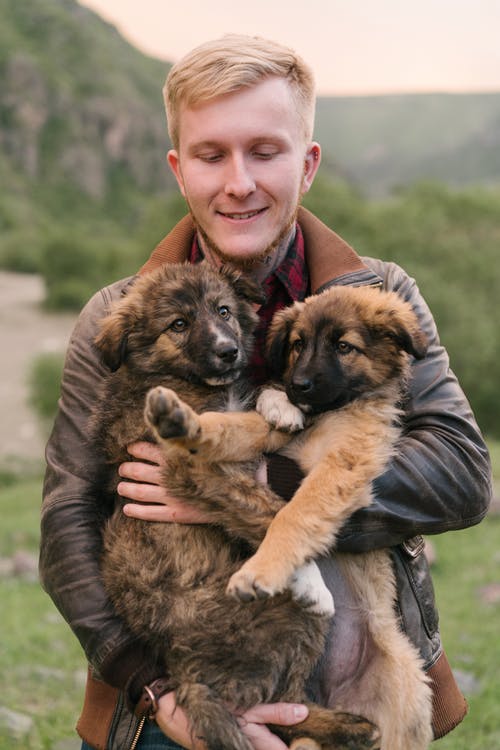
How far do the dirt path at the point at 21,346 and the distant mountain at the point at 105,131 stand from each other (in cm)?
639

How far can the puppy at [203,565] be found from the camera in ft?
9.49

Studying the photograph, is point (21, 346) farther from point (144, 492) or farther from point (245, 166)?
point (144, 492)

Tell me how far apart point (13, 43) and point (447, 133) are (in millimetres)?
50747

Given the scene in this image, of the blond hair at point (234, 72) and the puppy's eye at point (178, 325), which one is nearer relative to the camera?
the blond hair at point (234, 72)

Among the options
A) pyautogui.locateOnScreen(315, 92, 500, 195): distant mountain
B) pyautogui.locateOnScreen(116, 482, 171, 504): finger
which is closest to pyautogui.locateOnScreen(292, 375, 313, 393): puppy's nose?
pyautogui.locateOnScreen(116, 482, 171, 504): finger

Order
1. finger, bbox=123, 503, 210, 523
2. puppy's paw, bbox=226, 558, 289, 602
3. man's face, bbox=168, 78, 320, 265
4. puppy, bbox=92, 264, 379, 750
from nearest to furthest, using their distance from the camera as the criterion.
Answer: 1. puppy's paw, bbox=226, 558, 289, 602
2. puppy, bbox=92, 264, 379, 750
3. finger, bbox=123, 503, 210, 523
4. man's face, bbox=168, 78, 320, 265

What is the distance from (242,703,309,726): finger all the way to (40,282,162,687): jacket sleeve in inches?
15.1

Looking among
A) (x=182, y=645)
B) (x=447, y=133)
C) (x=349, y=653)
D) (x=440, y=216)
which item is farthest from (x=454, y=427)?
(x=447, y=133)

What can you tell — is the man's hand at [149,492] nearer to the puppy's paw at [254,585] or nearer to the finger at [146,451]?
the finger at [146,451]

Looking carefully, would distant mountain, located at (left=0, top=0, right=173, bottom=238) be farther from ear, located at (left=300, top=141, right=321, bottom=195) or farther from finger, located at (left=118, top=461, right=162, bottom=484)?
finger, located at (left=118, top=461, right=162, bottom=484)

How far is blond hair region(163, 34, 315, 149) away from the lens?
325cm

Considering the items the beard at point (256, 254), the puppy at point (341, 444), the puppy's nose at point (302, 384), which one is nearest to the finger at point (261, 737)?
the puppy at point (341, 444)

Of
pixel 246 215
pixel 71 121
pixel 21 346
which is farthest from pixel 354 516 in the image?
pixel 71 121

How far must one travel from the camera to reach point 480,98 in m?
59.4
